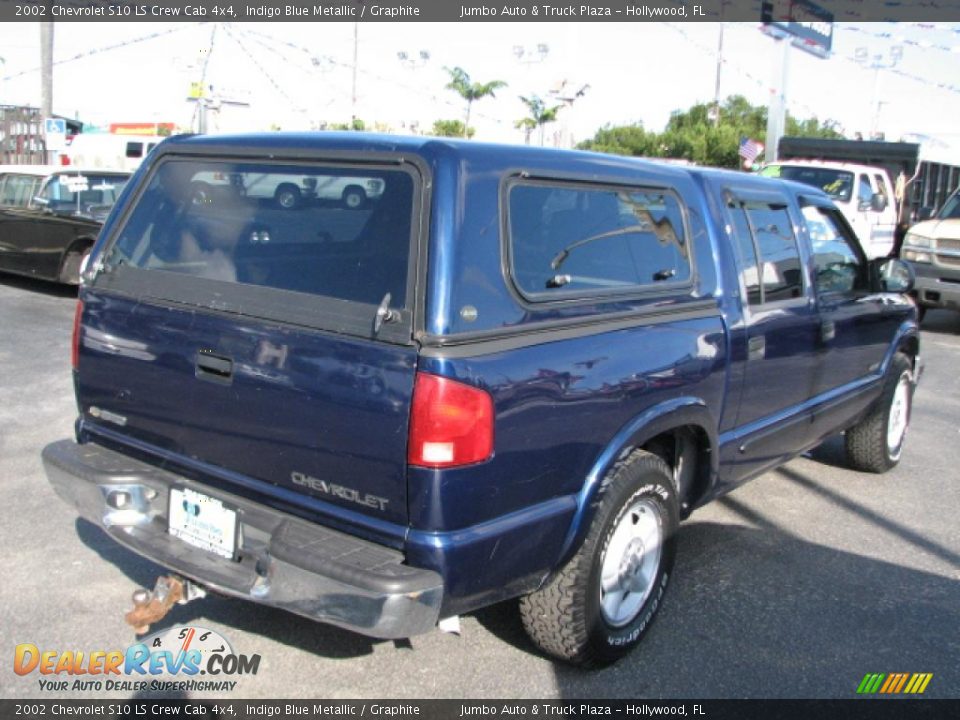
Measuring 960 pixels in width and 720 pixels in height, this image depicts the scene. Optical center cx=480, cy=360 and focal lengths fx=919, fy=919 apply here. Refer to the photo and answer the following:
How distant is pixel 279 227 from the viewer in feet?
10.6

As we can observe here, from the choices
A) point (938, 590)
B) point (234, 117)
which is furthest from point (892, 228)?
point (234, 117)

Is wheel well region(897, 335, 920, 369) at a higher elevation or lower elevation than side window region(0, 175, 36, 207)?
lower

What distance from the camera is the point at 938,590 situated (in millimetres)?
4117

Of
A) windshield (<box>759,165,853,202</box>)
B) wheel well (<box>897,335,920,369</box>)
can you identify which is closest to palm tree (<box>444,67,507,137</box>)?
windshield (<box>759,165,853,202</box>)

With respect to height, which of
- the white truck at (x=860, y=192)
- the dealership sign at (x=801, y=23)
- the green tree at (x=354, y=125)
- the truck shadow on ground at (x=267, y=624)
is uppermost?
the dealership sign at (x=801, y=23)

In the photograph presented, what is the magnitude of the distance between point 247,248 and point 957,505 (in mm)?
4316

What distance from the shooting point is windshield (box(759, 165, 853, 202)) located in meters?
14.8

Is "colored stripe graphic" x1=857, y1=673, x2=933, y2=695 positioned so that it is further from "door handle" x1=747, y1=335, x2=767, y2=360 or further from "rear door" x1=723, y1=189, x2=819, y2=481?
"door handle" x1=747, y1=335, x2=767, y2=360

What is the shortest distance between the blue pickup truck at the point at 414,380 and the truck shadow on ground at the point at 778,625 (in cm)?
21

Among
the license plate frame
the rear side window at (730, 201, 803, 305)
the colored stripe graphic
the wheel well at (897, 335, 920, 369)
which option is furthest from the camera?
the wheel well at (897, 335, 920, 369)

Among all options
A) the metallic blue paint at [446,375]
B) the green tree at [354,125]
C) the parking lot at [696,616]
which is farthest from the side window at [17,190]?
the green tree at [354,125]

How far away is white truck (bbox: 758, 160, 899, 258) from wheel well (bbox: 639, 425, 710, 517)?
11855 millimetres

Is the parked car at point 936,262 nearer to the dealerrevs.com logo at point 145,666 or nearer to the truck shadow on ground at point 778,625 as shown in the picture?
the truck shadow on ground at point 778,625

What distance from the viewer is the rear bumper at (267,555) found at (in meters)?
2.59
